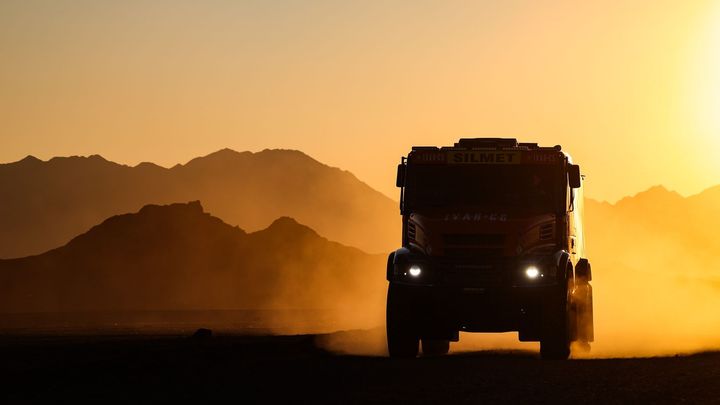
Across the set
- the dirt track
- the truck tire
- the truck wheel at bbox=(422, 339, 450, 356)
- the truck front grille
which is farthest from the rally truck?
the truck wheel at bbox=(422, 339, 450, 356)

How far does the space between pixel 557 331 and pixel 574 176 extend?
124 inches

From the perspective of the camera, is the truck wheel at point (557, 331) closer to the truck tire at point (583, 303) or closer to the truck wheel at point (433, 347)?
the truck tire at point (583, 303)

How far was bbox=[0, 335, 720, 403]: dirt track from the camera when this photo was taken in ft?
63.5

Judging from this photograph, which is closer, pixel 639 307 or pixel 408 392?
pixel 408 392

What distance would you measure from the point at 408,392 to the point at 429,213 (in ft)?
21.6

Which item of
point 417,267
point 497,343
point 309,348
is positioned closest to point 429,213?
point 417,267

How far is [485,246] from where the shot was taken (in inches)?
990

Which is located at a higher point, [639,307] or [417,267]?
[639,307]

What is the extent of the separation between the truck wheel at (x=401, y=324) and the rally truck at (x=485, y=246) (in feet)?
0.07

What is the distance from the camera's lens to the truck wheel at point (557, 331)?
25297 millimetres

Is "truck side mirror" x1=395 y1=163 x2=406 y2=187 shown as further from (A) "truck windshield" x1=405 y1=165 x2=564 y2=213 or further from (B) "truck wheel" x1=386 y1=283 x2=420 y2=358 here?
(B) "truck wheel" x1=386 y1=283 x2=420 y2=358

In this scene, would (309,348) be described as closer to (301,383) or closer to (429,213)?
(429,213)

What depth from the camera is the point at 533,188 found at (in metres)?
25.9

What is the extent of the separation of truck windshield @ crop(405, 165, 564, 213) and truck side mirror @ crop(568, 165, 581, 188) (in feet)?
1.02
